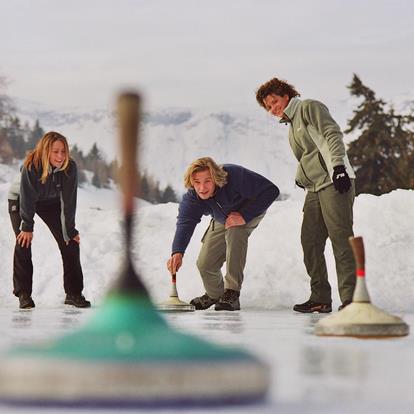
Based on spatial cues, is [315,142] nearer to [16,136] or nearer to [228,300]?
[228,300]

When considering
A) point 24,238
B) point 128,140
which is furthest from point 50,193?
point 128,140

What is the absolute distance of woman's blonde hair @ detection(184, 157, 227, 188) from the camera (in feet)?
23.6

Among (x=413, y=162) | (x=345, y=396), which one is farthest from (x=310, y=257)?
(x=413, y=162)

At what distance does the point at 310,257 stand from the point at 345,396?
521cm

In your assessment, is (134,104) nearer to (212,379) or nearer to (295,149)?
(212,379)

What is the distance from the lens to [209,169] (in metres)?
7.26

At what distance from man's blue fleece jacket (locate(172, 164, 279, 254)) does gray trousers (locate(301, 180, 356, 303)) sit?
52 centimetres

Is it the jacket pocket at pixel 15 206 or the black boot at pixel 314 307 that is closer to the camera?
the black boot at pixel 314 307

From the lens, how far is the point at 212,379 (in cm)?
189

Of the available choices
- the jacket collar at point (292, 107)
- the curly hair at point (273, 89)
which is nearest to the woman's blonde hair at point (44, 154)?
the curly hair at point (273, 89)

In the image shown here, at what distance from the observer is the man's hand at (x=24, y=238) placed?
25.2 ft

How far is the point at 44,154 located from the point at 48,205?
68 cm

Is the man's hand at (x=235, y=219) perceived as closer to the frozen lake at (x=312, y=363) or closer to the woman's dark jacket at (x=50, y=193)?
the woman's dark jacket at (x=50, y=193)

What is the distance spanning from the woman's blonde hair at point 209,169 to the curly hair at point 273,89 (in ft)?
2.14
